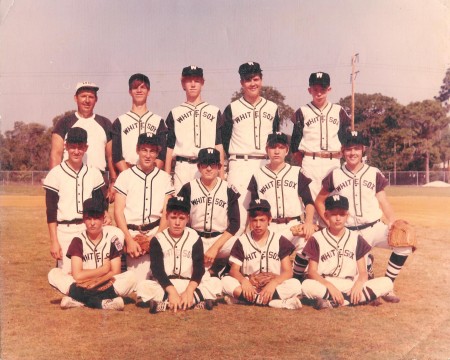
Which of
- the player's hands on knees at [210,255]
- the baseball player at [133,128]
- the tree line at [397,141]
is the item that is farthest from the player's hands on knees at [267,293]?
the tree line at [397,141]

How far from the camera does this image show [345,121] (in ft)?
20.2

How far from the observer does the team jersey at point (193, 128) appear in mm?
5848

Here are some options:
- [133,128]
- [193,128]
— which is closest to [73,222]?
[133,128]

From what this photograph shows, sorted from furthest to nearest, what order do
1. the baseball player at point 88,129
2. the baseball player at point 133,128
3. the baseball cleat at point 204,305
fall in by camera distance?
the baseball player at point 133,128
the baseball player at point 88,129
the baseball cleat at point 204,305

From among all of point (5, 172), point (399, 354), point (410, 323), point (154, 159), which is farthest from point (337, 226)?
point (5, 172)

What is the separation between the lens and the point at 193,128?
5.87 m

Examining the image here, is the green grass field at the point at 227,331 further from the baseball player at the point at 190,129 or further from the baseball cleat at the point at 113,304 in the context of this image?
the baseball player at the point at 190,129

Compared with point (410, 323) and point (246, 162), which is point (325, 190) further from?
point (410, 323)

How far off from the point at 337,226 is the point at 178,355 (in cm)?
227

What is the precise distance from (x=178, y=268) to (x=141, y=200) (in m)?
0.90

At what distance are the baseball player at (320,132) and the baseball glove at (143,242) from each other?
6.99 ft

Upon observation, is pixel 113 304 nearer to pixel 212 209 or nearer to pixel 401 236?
pixel 212 209

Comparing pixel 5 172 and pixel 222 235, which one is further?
pixel 5 172

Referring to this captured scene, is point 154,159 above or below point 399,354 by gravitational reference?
above
